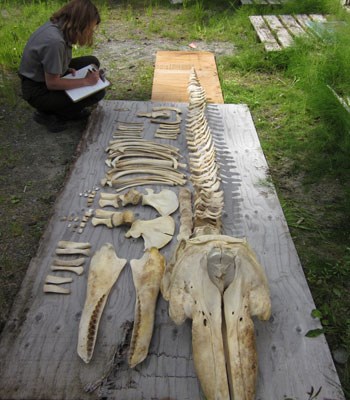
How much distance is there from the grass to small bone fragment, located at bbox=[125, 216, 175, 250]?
3.38 ft

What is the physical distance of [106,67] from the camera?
6.52 m

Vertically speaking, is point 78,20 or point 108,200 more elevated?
point 78,20

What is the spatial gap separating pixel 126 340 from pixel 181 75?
4.21 m

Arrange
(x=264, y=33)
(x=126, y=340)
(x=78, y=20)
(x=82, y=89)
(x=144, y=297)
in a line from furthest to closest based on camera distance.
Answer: (x=264, y=33)
(x=82, y=89)
(x=78, y=20)
(x=144, y=297)
(x=126, y=340)

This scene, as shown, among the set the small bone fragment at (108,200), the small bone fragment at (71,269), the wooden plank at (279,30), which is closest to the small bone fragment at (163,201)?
the small bone fragment at (108,200)

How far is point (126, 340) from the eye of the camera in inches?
93.0

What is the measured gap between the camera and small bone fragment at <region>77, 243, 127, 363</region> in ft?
7.52

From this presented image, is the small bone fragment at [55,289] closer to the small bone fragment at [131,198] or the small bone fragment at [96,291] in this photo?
the small bone fragment at [96,291]

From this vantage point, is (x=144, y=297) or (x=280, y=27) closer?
(x=144, y=297)

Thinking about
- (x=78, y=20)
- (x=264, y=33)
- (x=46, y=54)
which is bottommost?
(x=264, y=33)

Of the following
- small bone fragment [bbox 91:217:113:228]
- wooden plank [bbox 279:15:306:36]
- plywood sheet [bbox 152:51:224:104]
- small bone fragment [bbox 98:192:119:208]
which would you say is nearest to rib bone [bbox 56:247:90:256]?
small bone fragment [bbox 91:217:113:228]

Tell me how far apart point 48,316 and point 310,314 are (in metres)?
1.52

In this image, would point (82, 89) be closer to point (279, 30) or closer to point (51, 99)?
point (51, 99)

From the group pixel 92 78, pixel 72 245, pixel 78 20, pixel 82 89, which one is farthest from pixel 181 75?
pixel 72 245
